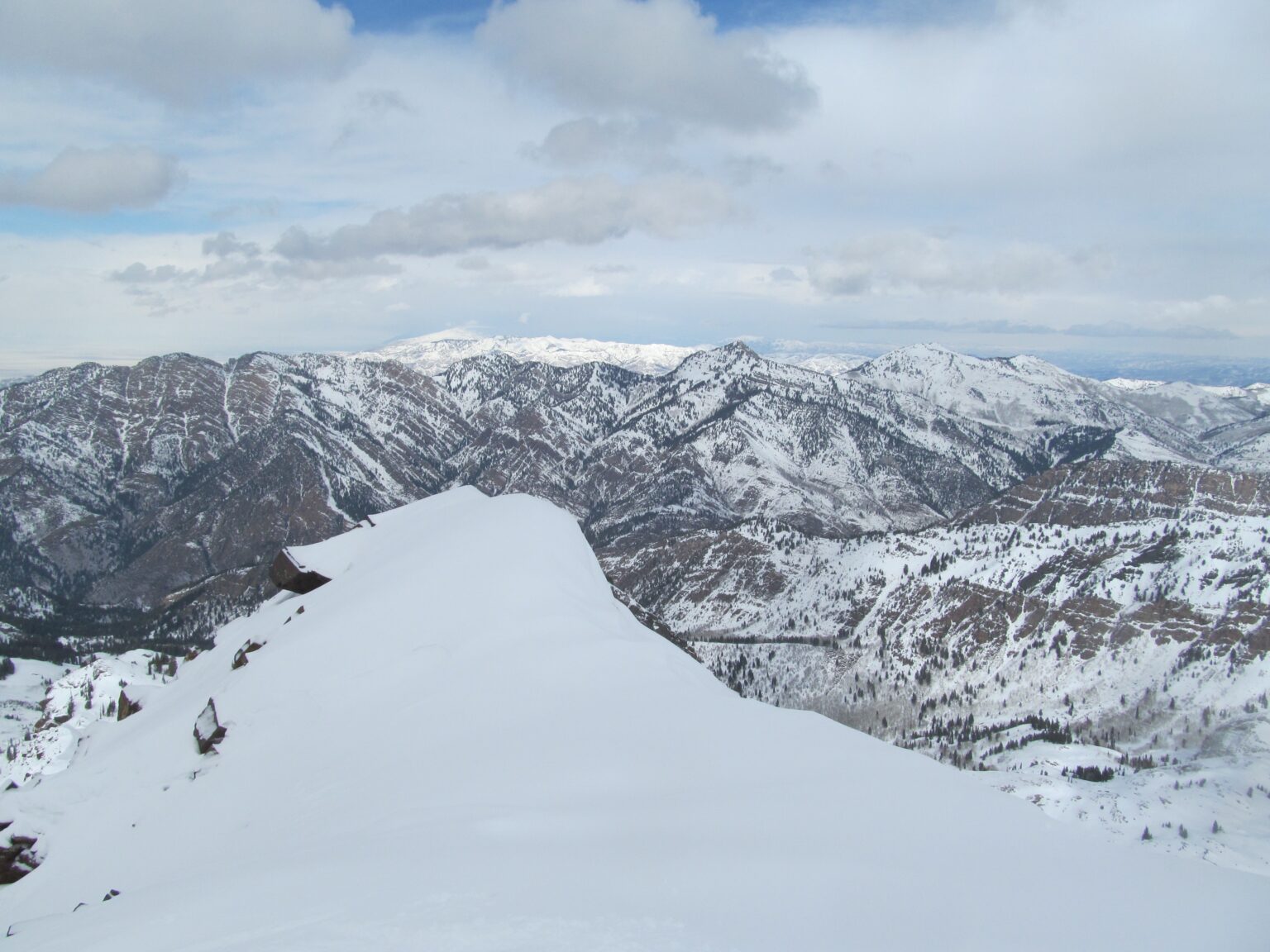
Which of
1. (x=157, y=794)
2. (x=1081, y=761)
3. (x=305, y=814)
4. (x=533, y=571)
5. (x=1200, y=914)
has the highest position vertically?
(x=533, y=571)

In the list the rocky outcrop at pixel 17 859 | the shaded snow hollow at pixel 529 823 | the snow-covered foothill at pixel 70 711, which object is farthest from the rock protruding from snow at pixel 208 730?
the snow-covered foothill at pixel 70 711

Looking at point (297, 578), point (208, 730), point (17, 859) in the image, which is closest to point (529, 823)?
point (208, 730)

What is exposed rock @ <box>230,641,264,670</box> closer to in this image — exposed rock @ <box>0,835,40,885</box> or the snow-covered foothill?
exposed rock @ <box>0,835,40,885</box>

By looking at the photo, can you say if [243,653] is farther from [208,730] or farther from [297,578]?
[297,578]

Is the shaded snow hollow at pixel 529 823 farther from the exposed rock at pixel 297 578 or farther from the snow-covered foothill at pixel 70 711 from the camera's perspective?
the snow-covered foothill at pixel 70 711

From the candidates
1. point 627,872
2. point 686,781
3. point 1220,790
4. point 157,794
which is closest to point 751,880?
point 627,872

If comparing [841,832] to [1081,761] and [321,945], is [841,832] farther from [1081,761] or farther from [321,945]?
[1081,761]

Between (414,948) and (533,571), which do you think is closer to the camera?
(414,948)
